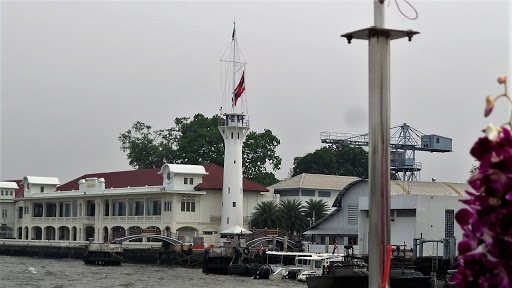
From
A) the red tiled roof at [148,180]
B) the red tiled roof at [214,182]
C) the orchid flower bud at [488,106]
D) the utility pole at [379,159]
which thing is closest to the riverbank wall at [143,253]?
the red tiled roof at [148,180]

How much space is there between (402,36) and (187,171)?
235 ft

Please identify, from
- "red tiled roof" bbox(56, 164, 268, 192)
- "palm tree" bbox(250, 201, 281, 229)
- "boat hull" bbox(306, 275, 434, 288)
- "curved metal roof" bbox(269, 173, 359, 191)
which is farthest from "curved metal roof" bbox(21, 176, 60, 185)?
"boat hull" bbox(306, 275, 434, 288)

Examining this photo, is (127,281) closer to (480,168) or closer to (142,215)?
(142,215)

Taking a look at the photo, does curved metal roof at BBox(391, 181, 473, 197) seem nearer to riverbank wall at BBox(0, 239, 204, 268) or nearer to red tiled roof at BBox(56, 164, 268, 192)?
riverbank wall at BBox(0, 239, 204, 268)

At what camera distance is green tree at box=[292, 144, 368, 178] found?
364 feet

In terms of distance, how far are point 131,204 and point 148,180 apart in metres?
3.82

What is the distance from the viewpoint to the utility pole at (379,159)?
7.52m

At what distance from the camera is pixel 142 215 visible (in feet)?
265

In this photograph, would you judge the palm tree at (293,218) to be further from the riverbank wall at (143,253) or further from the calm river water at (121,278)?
the calm river water at (121,278)

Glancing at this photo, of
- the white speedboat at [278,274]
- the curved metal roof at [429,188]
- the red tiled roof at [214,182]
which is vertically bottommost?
the white speedboat at [278,274]

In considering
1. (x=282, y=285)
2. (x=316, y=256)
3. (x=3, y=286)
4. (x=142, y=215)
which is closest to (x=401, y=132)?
(x=142, y=215)

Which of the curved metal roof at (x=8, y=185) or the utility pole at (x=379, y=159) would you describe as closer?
the utility pole at (x=379, y=159)

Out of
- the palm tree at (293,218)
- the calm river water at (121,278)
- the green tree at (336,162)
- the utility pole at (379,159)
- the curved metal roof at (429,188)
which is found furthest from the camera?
the green tree at (336,162)

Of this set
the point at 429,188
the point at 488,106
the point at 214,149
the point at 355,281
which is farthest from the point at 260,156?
the point at 488,106
